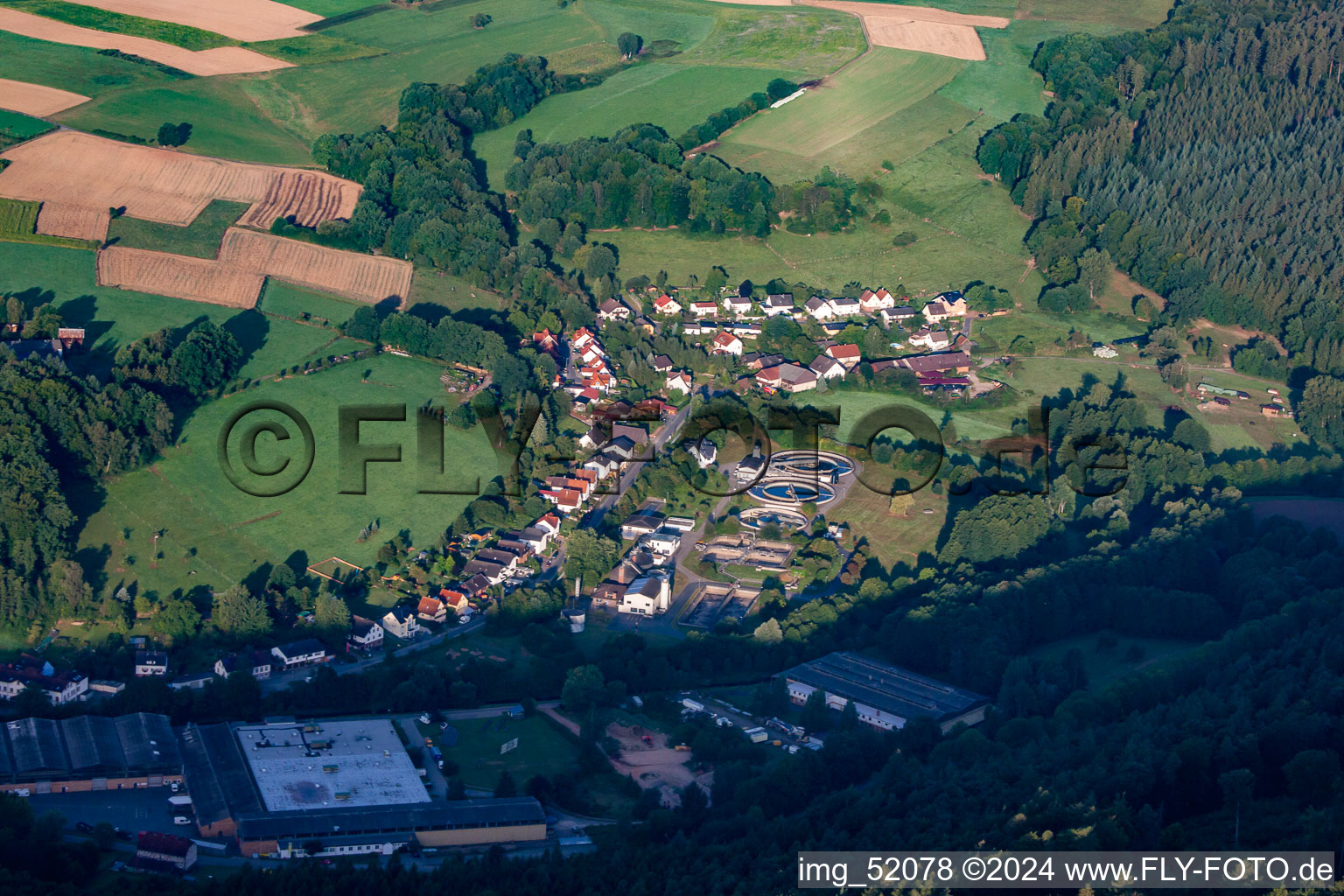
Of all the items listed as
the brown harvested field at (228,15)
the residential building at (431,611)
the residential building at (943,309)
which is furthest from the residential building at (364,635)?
the brown harvested field at (228,15)

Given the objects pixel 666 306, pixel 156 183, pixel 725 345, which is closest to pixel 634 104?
pixel 666 306

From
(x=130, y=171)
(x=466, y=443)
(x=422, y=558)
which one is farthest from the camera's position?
(x=130, y=171)

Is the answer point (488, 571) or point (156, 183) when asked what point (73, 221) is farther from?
point (488, 571)

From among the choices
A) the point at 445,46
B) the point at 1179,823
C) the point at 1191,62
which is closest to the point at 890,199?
the point at 1191,62

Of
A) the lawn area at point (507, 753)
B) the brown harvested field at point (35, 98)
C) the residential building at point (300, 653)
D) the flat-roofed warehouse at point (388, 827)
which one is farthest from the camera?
the brown harvested field at point (35, 98)

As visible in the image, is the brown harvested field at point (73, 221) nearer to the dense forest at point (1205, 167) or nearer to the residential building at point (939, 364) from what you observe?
the residential building at point (939, 364)

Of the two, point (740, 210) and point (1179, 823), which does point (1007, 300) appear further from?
point (1179, 823)
